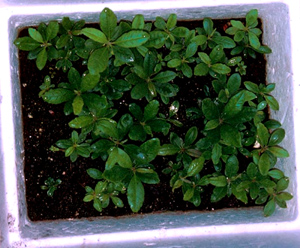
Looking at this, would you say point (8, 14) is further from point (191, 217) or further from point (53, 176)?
point (191, 217)

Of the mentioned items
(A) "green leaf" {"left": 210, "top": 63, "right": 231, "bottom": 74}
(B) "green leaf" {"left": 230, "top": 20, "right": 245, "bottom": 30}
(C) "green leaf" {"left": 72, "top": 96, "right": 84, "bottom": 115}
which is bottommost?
(C) "green leaf" {"left": 72, "top": 96, "right": 84, "bottom": 115}

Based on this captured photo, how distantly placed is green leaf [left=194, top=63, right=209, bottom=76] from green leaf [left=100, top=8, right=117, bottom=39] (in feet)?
0.92

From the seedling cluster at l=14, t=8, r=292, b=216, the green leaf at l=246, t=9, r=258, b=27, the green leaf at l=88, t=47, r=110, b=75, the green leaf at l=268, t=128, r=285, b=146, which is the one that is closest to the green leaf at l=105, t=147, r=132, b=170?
the seedling cluster at l=14, t=8, r=292, b=216

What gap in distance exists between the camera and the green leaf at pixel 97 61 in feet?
3.13

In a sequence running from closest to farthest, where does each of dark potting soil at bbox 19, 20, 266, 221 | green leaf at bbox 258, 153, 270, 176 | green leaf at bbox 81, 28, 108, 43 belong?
green leaf at bbox 81, 28, 108, 43 → green leaf at bbox 258, 153, 270, 176 → dark potting soil at bbox 19, 20, 266, 221

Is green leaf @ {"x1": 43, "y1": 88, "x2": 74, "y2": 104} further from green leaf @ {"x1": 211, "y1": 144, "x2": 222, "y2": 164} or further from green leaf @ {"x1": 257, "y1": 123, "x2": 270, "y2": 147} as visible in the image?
green leaf @ {"x1": 257, "y1": 123, "x2": 270, "y2": 147}

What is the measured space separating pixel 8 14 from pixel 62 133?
412 millimetres

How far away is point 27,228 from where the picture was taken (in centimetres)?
116

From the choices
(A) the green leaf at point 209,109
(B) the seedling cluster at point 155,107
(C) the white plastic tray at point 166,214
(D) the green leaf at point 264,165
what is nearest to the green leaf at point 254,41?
(B) the seedling cluster at point 155,107

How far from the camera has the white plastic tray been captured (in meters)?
1.14

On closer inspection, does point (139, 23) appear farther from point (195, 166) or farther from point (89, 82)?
point (195, 166)

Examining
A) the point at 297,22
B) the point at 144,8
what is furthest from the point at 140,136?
the point at 297,22

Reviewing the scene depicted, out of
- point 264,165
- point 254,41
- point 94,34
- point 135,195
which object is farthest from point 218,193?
point 94,34

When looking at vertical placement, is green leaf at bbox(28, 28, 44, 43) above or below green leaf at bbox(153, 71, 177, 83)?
above
